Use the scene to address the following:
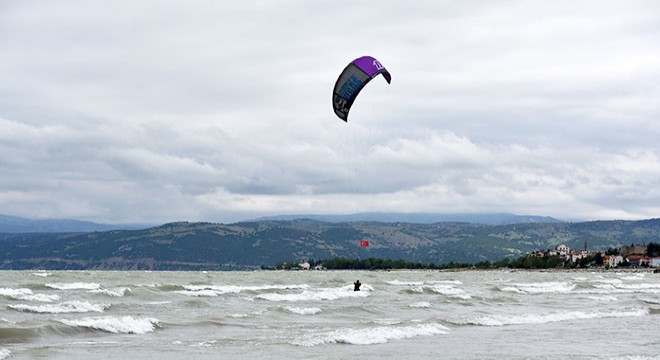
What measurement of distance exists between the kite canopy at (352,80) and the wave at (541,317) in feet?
34.5

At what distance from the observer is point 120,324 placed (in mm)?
29734

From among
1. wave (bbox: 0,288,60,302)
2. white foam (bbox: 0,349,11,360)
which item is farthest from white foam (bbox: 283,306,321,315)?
white foam (bbox: 0,349,11,360)

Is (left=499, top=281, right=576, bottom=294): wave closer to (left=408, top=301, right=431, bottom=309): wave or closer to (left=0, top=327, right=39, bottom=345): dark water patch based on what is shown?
(left=408, top=301, right=431, bottom=309): wave

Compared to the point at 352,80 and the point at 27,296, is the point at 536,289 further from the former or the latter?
the point at 27,296

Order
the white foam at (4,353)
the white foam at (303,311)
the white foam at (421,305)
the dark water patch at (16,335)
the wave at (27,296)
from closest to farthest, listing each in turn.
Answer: the white foam at (4,353) → the dark water patch at (16,335) → the white foam at (303,311) → the white foam at (421,305) → the wave at (27,296)

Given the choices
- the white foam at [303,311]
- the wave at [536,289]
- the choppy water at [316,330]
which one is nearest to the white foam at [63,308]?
the choppy water at [316,330]

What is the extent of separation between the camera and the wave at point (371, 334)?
87.2 feet

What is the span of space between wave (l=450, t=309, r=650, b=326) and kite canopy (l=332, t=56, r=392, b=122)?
10502mm

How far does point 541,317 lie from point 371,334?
13029mm

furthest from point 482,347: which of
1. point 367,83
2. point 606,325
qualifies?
point 367,83

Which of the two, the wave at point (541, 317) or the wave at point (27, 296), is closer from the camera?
the wave at point (541, 317)

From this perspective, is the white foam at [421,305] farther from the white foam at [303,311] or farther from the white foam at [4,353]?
the white foam at [4,353]

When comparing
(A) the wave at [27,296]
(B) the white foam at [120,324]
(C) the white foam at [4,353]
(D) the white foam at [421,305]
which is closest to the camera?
(C) the white foam at [4,353]

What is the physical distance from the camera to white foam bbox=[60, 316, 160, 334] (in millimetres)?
29078
